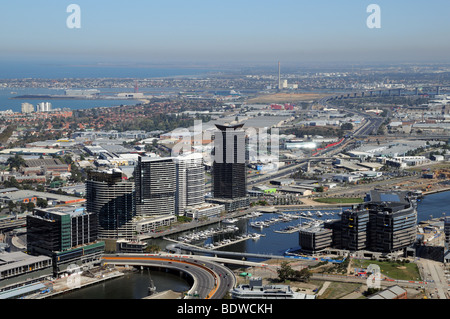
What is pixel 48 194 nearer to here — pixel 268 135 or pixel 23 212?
pixel 23 212

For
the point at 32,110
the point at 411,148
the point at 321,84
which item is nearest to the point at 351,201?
the point at 411,148

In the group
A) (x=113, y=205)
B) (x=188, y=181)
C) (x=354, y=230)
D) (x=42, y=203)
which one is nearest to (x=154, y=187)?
(x=188, y=181)

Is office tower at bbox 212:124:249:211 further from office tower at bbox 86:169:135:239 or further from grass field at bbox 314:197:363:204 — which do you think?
office tower at bbox 86:169:135:239

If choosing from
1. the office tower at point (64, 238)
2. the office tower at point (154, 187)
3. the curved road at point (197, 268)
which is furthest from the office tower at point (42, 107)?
the curved road at point (197, 268)

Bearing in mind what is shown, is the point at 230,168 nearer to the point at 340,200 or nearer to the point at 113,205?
the point at 340,200

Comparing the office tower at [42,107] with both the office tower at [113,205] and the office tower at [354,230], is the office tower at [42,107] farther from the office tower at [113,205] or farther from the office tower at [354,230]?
the office tower at [354,230]
